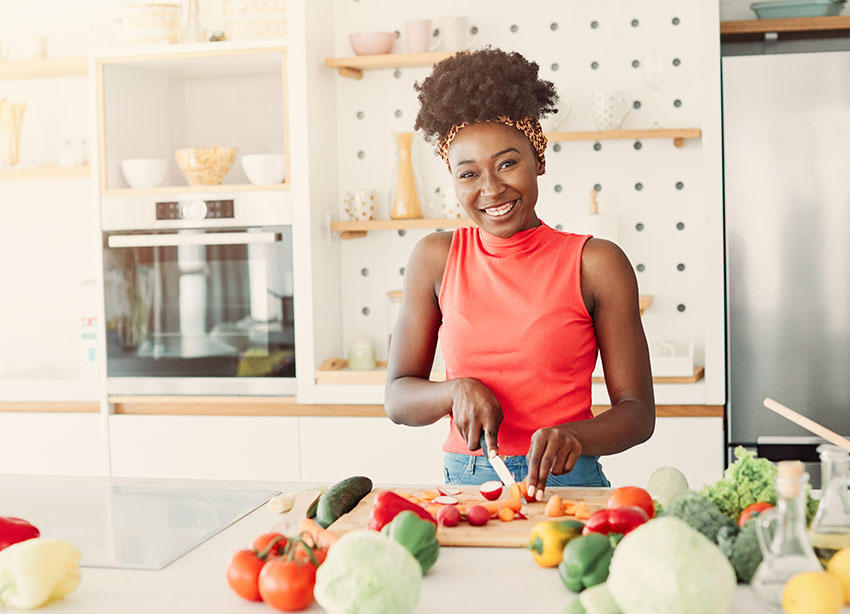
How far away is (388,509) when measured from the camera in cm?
138

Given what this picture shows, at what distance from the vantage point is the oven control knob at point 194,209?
333 centimetres

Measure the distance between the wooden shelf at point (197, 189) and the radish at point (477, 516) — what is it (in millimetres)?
2013

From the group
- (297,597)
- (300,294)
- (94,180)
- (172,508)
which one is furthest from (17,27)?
(297,597)

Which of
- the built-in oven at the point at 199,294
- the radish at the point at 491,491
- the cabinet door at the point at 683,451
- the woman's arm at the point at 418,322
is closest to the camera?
the radish at the point at 491,491

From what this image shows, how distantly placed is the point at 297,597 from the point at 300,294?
221 cm

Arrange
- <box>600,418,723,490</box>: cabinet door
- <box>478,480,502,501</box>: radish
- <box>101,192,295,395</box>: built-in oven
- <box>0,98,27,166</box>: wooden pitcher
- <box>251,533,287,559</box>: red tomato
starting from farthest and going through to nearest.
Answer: <box>0,98,27,166</box>: wooden pitcher < <box>101,192,295,395</box>: built-in oven < <box>600,418,723,490</box>: cabinet door < <box>478,480,502,501</box>: radish < <box>251,533,287,559</box>: red tomato

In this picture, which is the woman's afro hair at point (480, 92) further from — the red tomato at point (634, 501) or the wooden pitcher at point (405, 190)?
the wooden pitcher at point (405, 190)

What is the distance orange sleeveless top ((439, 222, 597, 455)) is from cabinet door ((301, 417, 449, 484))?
1.35 meters

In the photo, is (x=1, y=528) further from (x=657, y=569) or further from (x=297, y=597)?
(x=657, y=569)

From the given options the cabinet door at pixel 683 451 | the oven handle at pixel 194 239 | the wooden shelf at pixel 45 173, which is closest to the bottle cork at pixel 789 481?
the cabinet door at pixel 683 451

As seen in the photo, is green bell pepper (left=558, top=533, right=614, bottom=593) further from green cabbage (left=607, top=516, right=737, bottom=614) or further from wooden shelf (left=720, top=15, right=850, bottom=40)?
wooden shelf (left=720, top=15, right=850, bottom=40)

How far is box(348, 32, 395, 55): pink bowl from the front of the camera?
341cm

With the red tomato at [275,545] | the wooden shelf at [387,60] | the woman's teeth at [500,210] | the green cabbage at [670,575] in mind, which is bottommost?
the red tomato at [275,545]

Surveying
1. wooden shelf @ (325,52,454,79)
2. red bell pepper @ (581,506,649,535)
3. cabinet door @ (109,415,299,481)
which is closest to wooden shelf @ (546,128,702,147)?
wooden shelf @ (325,52,454,79)
